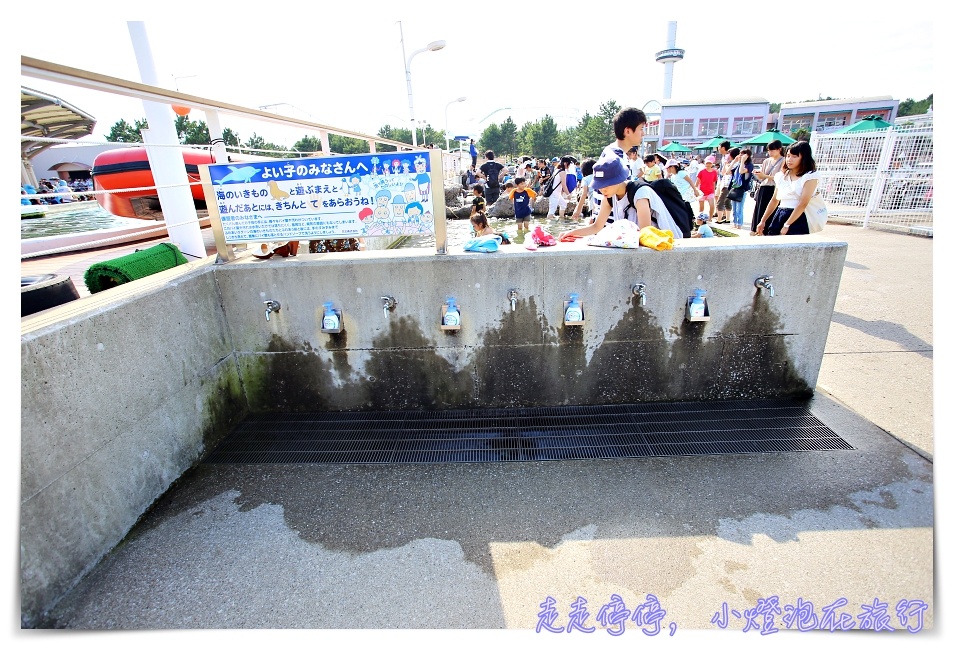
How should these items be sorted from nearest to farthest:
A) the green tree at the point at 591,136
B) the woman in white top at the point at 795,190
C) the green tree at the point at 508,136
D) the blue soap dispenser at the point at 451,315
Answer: the blue soap dispenser at the point at 451,315
the woman in white top at the point at 795,190
the green tree at the point at 591,136
the green tree at the point at 508,136

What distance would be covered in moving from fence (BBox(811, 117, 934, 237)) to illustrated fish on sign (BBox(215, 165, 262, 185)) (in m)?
10.4

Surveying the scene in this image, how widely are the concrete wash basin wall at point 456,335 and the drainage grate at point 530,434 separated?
127mm

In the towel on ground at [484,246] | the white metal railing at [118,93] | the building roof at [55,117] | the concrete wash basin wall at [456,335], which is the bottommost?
the concrete wash basin wall at [456,335]

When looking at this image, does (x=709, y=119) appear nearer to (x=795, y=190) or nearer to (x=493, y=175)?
(x=493, y=175)

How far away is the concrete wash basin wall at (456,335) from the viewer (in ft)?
Answer: 10.1

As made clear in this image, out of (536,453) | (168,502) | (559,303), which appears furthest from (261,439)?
(559,303)

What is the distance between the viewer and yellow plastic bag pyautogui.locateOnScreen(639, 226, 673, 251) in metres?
3.33

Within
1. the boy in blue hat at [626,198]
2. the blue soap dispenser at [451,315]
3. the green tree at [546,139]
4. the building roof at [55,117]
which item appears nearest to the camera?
the blue soap dispenser at [451,315]

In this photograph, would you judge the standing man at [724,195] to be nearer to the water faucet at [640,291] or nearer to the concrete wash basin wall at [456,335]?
the concrete wash basin wall at [456,335]

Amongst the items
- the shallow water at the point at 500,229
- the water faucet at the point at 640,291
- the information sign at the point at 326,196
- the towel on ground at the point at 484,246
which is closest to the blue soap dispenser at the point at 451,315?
the towel on ground at the point at 484,246

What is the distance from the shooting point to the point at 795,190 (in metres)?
4.57

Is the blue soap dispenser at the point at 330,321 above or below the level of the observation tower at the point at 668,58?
below

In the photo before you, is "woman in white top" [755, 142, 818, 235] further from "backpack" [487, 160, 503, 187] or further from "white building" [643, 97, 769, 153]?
"white building" [643, 97, 769, 153]

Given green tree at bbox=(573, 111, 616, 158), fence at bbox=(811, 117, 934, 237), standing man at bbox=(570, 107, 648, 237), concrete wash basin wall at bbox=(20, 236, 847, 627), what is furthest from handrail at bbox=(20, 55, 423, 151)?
green tree at bbox=(573, 111, 616, 158)
